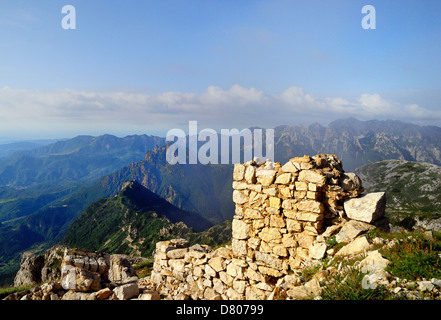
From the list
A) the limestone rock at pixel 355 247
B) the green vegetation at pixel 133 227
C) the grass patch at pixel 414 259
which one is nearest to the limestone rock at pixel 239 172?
the limestone rock at pixel 355 247

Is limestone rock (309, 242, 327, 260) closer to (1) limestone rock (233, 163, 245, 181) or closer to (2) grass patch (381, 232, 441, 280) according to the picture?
(2) grass patch (381, 232, 441, 280)

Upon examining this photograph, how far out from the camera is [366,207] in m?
7.59

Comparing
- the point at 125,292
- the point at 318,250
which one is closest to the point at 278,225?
the point at 318,250

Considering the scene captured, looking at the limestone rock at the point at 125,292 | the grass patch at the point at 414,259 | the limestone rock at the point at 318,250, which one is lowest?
the limestone rock at the point at 125,292

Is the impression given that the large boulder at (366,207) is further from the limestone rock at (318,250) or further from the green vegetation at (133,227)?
the green vegetation at (133,227)

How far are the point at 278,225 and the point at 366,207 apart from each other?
2693 mm

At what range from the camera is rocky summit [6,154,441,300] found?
23.9 feet

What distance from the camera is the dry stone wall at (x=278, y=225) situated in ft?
25.4

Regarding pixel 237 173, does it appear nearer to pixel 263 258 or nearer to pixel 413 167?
pixel 263 258

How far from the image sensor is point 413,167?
387 feet

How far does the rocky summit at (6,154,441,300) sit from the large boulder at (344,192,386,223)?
26 mm

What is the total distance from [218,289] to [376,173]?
14277cm
